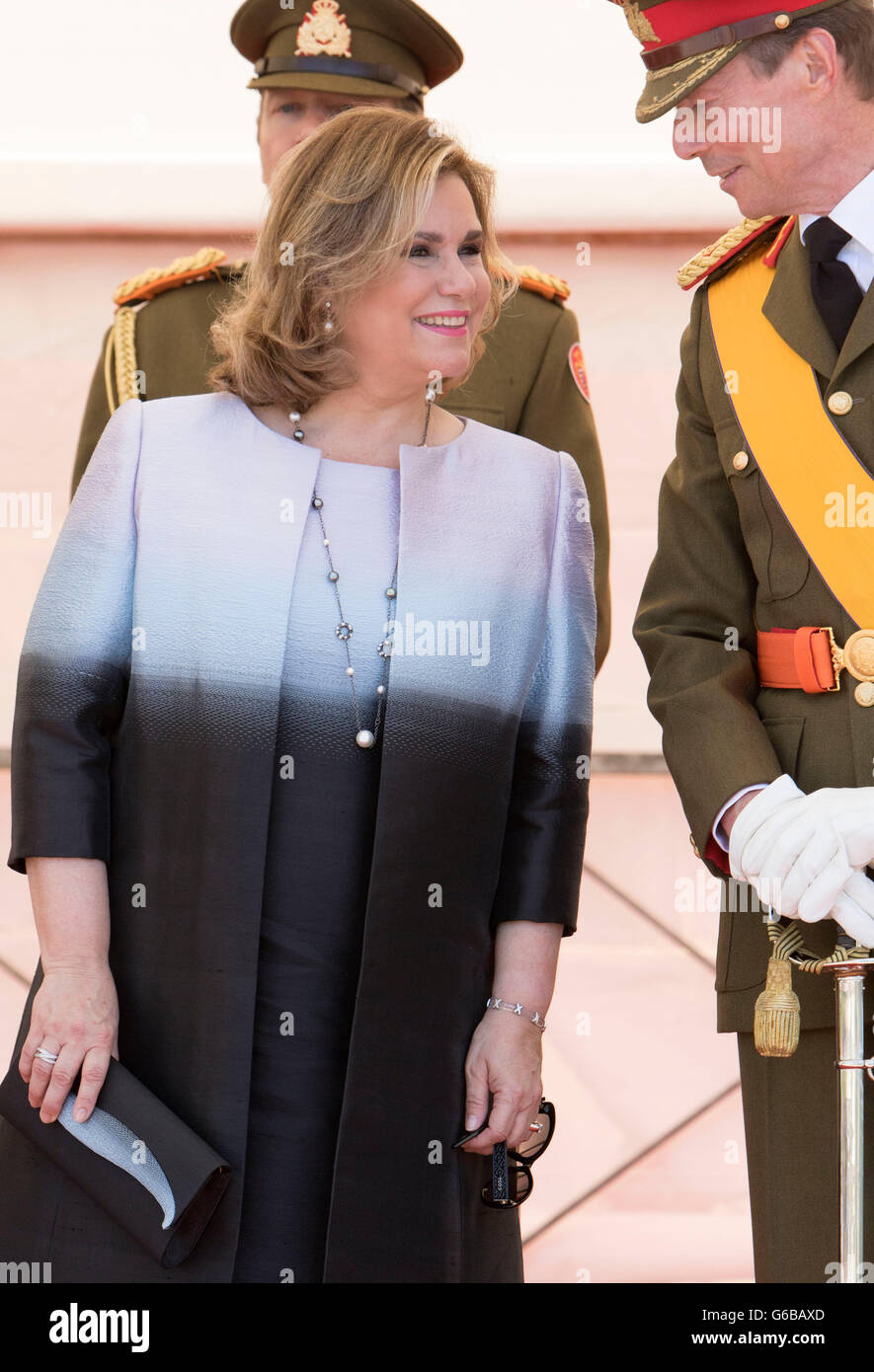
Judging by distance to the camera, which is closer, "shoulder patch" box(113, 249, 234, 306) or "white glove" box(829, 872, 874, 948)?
"white glove" box(829, 872, 874, 948)

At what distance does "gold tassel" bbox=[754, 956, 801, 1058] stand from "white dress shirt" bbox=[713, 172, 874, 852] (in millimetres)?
115

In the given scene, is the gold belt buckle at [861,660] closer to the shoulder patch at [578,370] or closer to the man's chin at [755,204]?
the man's chin at [755,204]

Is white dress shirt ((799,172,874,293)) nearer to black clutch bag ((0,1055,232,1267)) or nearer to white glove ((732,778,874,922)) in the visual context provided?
white glove ((732,778,874,922))

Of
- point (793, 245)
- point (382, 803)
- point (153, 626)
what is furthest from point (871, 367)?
point (153, 626)

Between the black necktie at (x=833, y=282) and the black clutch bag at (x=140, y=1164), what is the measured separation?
2.87 feet

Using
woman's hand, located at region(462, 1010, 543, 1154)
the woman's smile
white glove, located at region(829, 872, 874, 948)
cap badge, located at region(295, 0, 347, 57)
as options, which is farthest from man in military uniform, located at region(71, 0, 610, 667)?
white glove, located at region(829, 872, 874, 948)

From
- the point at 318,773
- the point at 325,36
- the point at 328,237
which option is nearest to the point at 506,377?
the point at 325,36

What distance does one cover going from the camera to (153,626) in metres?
1.69

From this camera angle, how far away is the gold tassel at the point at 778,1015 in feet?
5.03

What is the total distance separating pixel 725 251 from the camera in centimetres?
180

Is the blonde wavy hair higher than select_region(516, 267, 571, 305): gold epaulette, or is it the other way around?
select_region(516, 267, 571, 305): gold epaulette

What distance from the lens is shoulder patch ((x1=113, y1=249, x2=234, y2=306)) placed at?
2.38 m

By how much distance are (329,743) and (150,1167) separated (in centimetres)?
39
